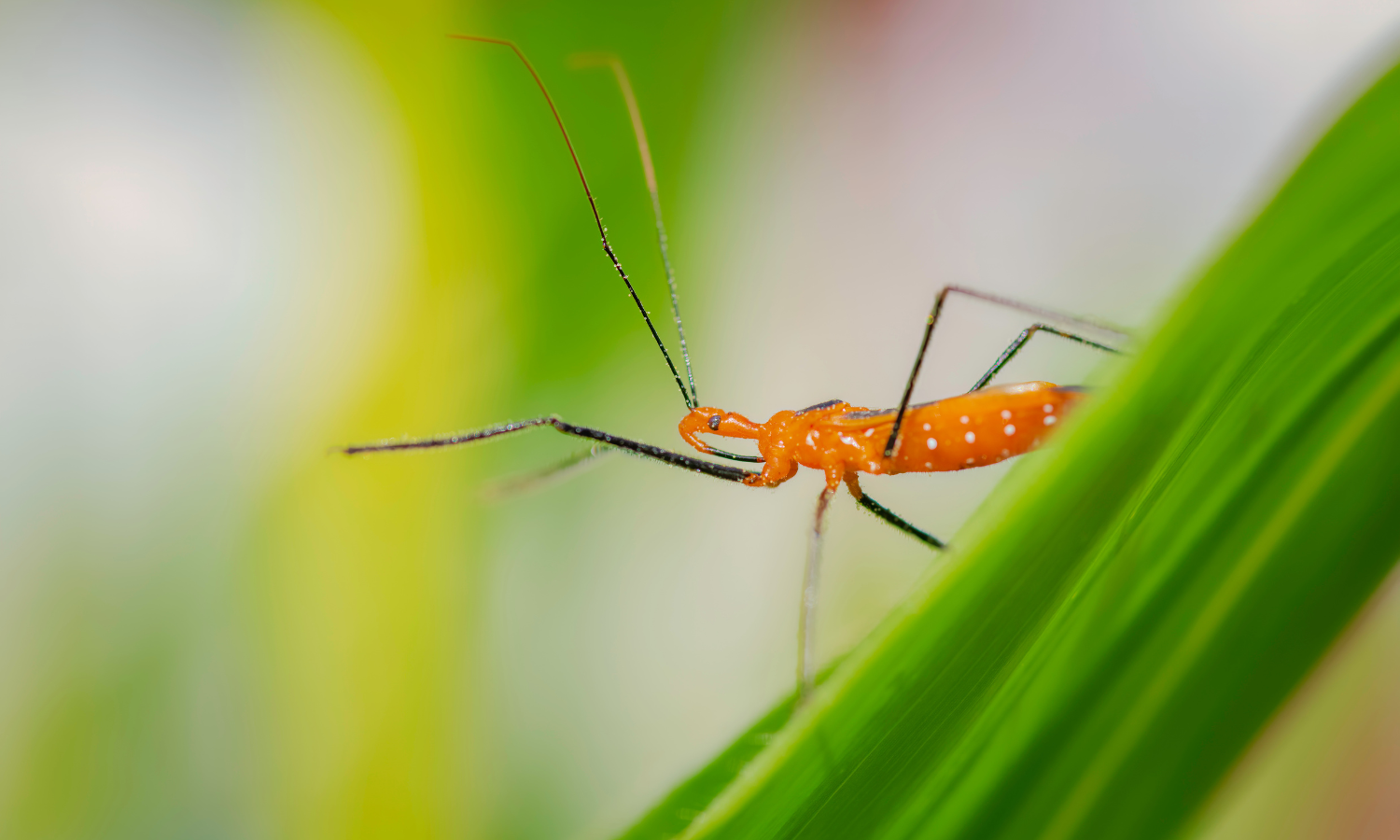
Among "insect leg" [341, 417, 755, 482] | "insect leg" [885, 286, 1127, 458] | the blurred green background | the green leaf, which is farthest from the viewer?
the blurred green background

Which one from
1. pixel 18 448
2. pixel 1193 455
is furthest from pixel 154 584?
pixel 1193 455

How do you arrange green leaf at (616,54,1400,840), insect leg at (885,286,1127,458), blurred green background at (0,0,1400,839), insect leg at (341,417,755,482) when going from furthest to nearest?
blurred green background at (0,0,1400,839) < insect leg at (341,417,755,482) < insect leg at (885,286,1127,458) < green leaf at (616,54,1400,840)

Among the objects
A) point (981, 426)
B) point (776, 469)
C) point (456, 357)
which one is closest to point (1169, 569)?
point (981, 426)

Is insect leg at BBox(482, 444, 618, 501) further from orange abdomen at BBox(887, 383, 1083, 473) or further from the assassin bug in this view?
orange abdomen at BBox(887, 383, 1083, 473)

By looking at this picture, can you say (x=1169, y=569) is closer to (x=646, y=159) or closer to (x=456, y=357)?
(x=646, y=159)

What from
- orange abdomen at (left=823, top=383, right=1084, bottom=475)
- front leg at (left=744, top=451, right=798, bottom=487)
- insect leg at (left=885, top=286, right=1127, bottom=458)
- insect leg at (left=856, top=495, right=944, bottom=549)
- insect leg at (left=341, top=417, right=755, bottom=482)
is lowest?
insect leg at (left=856, top=495, right=944, bottom=549)

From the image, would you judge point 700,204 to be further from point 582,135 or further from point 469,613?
point 469,613

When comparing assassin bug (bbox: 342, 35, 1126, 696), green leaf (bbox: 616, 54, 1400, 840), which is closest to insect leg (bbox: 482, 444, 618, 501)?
assassin bug (bbox: 342, 35, 1126, 696)

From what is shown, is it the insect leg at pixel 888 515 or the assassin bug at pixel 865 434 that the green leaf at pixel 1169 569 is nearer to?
the assassin bug at pixel 865 434
